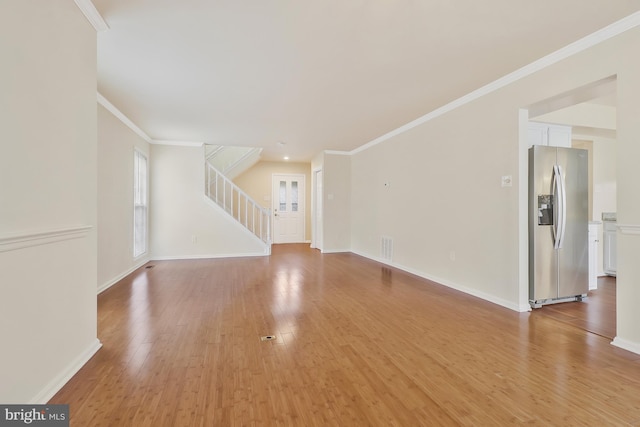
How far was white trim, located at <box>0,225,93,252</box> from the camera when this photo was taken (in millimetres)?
1402

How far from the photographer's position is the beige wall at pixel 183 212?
637 cm

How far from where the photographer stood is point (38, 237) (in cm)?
163

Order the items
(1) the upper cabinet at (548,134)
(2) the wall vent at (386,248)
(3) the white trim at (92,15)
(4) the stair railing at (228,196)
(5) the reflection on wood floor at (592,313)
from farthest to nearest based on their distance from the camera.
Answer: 1. (4) the stair railing at (228,196)
2. (2) the wall vent at (386,248)
3. (1) the upper cabinet at (548,134)
4. (5) the reflection on wood floor at (592,313)
5. (3) the white trim at (92,15)

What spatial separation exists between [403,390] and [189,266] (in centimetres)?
500

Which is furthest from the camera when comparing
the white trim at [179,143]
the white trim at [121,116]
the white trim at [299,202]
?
the white trim at [299,202]

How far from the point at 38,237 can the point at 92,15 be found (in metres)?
1.72

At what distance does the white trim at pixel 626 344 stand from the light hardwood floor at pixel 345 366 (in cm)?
6

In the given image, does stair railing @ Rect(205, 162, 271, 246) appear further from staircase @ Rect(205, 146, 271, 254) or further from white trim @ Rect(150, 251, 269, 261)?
white trim @ Rect(150, 251, 269, 261)

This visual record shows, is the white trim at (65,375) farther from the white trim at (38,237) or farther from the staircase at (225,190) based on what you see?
the staircase at (225,190)

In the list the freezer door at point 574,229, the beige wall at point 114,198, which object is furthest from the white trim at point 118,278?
the freezer door at point 574,229

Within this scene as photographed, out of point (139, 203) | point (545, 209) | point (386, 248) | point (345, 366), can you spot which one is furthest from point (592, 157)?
point (139, 203)

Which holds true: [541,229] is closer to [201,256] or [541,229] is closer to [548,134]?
Result: [548,134]

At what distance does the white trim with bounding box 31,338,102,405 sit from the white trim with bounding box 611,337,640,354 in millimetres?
4103

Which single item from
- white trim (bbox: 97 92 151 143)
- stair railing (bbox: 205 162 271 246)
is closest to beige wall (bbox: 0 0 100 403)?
white trim (bbox: 97 92 151 143)
